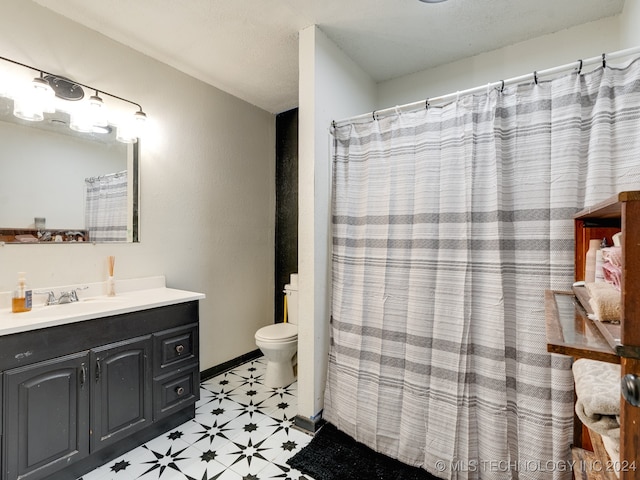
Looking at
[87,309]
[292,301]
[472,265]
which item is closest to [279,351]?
[292,301]

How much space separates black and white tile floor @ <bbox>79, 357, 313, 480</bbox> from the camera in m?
1.58

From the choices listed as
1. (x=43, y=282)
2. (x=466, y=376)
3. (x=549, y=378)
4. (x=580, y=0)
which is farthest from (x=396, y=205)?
(x=43, y=282)

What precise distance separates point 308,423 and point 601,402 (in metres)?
1.68

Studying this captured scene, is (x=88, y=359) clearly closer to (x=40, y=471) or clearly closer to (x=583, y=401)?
(x=40, y=471)

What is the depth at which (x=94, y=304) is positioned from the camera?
173 cm

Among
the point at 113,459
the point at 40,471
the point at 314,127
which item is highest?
the point at 314,127

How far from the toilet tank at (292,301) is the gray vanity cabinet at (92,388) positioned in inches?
36.9

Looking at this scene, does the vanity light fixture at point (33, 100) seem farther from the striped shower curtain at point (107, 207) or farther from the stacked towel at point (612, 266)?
the stacked towel at point (612, 266)

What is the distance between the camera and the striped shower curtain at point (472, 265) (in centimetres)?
130

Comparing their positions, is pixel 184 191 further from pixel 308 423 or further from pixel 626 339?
pixel 626 339

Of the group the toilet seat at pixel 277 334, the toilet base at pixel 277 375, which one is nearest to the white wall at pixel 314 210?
the toilet seat at pixel 277 334

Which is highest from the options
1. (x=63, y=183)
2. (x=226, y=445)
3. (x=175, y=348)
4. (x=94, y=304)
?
(x=63, y=183)

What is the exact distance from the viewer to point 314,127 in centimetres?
187

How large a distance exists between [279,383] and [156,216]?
5.34ft
